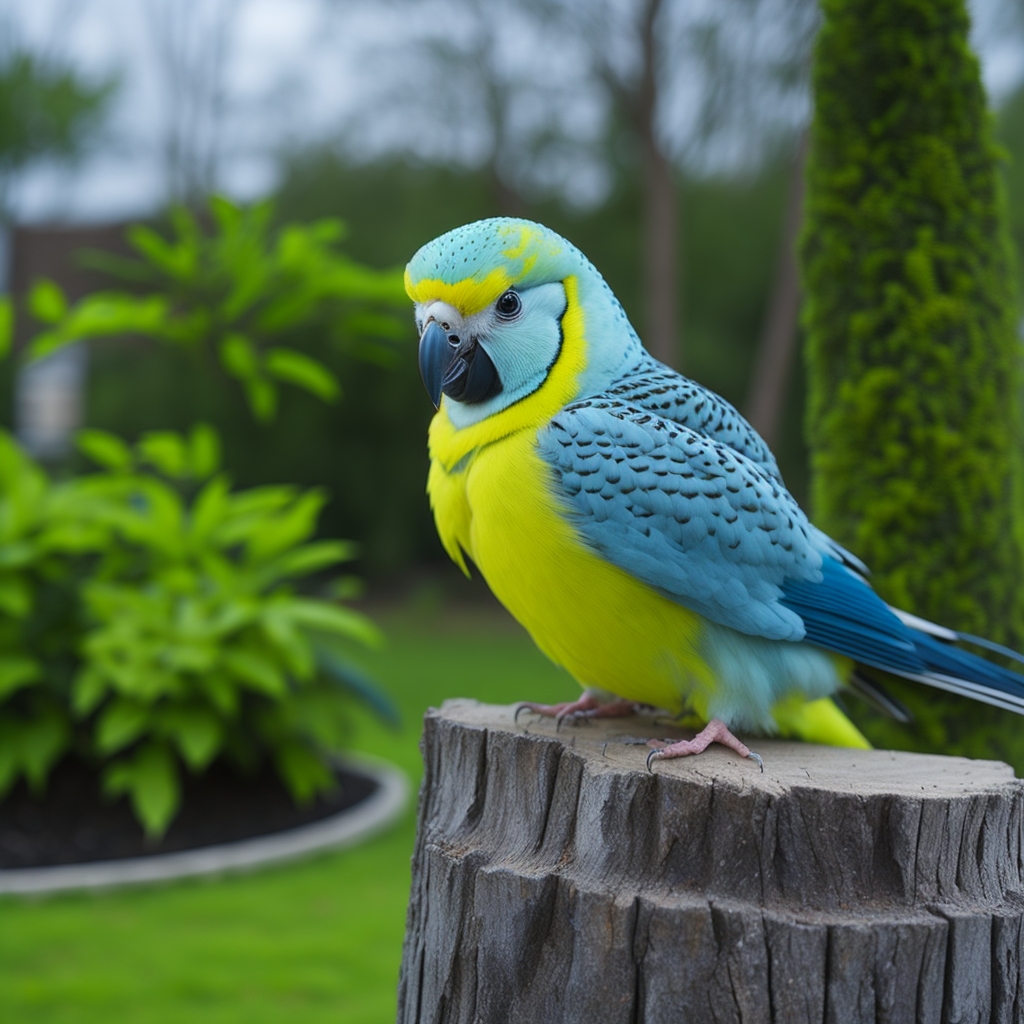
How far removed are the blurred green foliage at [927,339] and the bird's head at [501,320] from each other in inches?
46.4

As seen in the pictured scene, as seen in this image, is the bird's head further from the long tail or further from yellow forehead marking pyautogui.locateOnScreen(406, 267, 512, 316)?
the long tail

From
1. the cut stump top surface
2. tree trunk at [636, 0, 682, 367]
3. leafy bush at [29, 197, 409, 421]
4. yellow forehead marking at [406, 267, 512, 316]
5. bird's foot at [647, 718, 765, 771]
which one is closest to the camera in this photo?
the cut stump top surface

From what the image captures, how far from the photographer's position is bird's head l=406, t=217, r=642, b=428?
209cm

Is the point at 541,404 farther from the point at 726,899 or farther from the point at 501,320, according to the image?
the point at 726,899

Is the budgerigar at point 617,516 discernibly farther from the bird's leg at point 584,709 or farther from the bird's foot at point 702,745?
the bird's leg at point 584,709

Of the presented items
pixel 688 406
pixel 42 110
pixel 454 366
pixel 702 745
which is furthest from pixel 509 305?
pixel 42 110

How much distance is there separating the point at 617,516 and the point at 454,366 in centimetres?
45

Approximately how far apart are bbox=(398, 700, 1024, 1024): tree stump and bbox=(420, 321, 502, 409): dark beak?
0.72 metres

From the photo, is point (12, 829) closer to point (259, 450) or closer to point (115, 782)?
point (115, 782)

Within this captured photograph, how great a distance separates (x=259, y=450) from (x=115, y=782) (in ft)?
36.1

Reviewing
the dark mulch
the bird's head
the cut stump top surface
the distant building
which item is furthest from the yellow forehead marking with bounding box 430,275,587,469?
the distant building

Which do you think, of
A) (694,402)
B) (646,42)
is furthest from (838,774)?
(646,42)

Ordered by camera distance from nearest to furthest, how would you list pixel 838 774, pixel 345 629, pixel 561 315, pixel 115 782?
pixel 838 774, pixel 561 315, pixel 115 782, pixel 345 629

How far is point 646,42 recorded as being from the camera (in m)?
11.2
